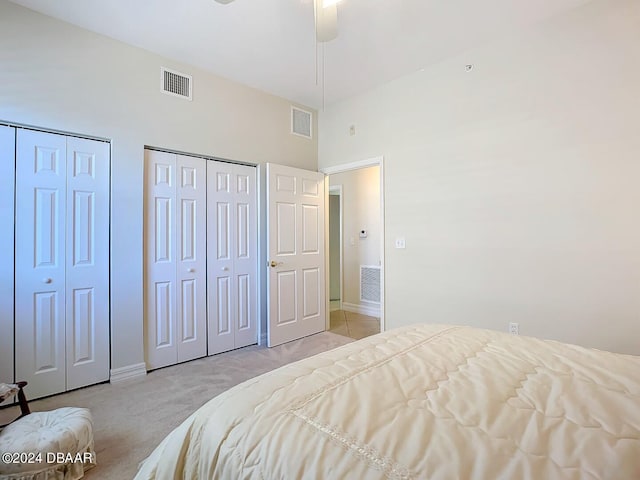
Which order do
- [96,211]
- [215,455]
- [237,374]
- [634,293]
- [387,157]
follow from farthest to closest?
[387,157], [237,374], [96,211], [634,293], [215,455]

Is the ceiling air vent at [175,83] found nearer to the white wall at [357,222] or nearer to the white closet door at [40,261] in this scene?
the white closet door at [40,261]

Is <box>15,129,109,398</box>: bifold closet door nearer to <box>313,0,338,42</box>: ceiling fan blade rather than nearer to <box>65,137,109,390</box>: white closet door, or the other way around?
<box>65,137,109,390</box>: white closet door

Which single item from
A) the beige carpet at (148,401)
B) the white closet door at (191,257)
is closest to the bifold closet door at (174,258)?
the white closet door at (191,257)

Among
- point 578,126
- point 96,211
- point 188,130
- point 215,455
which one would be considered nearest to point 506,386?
point 215,455

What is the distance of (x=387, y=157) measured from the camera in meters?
3.31

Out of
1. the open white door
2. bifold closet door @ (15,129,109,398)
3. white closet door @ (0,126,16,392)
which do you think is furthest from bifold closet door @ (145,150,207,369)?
white closet door @ (0,126,16,392)

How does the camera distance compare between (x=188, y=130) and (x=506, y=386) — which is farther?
(x=188, y=130)

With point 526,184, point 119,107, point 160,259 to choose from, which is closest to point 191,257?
point 160,259

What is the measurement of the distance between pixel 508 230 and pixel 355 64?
205 centimetres

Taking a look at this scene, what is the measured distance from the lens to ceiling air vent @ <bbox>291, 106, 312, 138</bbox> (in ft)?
12.4

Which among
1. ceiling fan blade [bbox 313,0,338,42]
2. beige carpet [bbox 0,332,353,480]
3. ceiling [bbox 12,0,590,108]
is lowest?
beige carpet [bbox 0,332,353,480]

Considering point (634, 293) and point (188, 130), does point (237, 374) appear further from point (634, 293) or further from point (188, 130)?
point (634, 293)

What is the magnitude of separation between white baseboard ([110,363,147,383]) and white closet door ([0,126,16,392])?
618 millimetres

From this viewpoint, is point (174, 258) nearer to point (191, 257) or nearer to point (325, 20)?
point (191, 257)
